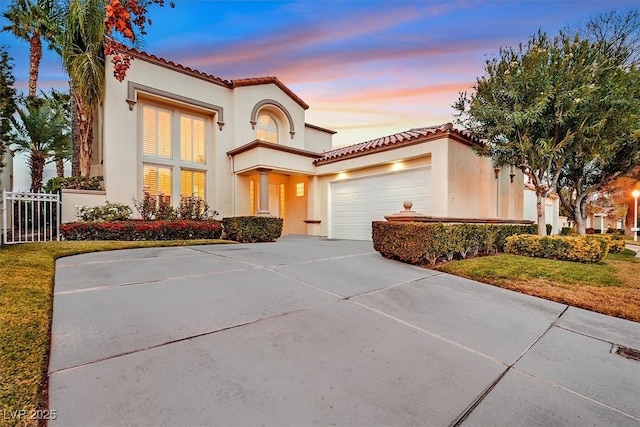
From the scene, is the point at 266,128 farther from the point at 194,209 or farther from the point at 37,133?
the point at 37,133

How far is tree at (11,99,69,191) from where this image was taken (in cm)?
1297

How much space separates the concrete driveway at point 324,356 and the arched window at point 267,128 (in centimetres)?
1043

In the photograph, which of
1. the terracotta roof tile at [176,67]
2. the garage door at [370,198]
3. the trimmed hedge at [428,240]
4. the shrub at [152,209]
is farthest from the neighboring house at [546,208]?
the shrub at [152,209]

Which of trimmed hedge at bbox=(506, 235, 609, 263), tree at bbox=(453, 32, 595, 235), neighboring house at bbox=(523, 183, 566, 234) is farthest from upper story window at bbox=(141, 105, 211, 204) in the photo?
neighboring house at bbox=(523, 183, 566, 234)

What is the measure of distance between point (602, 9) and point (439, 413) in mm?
12806

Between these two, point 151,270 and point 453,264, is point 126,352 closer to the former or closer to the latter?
point 151,270

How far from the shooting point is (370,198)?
36.4ft

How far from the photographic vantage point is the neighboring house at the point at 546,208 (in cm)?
1549

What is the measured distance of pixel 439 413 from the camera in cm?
185

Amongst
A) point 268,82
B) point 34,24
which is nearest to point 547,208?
point 268,82

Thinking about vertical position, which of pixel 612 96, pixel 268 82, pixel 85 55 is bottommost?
pixel 612 96

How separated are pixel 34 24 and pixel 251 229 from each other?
1466 cm

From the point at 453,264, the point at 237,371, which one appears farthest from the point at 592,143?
the point at 237,371

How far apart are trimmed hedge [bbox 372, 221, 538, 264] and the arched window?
8.69m
